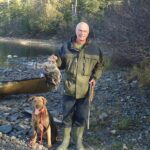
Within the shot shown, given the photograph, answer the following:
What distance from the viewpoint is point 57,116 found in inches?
395

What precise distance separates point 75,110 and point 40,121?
674 millimetres

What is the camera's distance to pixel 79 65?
277 inches

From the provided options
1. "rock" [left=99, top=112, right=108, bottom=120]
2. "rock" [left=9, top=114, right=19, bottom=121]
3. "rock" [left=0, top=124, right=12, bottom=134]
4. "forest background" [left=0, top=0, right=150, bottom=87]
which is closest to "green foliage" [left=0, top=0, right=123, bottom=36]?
"forest background" [left=0, top=0, right=150, bottom=87]

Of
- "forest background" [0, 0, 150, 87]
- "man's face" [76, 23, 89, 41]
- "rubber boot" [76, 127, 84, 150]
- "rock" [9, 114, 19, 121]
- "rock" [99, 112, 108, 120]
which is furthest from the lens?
"forest background" [0, 0, 150, 87]

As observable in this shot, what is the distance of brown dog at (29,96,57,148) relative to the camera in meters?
7.39

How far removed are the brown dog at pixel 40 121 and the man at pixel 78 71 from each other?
0.38 metres

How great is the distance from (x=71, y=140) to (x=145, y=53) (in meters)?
5.32

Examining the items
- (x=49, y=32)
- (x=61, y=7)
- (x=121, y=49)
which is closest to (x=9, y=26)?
(x=61, y=7)

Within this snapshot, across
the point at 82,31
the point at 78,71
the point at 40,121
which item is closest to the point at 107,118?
the point at 40,121

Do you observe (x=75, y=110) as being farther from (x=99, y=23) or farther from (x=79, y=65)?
(x=99, y=23)

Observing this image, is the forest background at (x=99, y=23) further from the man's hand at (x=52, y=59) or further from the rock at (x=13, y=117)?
the man's hand at (x=52, y=59)

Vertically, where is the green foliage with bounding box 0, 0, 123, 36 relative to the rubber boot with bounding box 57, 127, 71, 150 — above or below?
below

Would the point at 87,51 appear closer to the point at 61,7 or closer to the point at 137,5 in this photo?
the point at 137,5

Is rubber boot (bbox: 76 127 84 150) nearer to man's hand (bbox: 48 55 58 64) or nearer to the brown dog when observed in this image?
the brown dog
